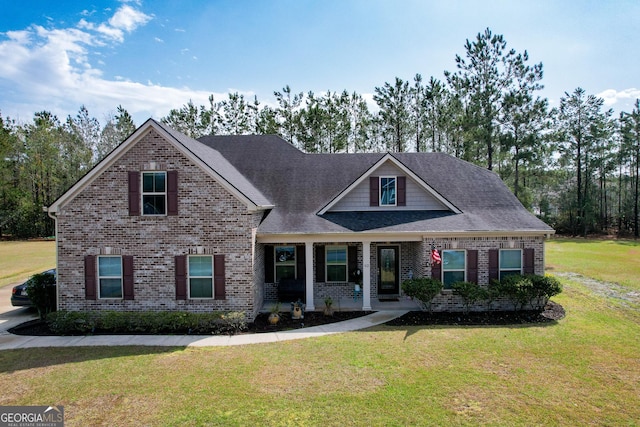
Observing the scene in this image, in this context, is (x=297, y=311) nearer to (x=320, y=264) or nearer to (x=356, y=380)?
(x=320, y=264)

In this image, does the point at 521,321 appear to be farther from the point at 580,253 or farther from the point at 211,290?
the point at 580,253

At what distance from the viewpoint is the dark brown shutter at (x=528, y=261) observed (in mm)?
13969

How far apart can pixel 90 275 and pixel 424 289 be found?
11.5 m

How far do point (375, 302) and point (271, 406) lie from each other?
28.2 feet

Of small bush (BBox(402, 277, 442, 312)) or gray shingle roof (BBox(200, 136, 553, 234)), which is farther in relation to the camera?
gray shingle roof (BBox(200, 136, 553, 234))

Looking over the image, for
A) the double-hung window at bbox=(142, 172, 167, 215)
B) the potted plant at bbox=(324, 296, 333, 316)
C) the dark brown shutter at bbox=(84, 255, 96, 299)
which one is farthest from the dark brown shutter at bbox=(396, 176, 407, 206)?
the dark brown shutter at bbox=(84, 255, 96, 299)

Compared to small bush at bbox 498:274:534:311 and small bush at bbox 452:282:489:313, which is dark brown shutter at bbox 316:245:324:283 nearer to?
small bush at bbox 452:282:489:313

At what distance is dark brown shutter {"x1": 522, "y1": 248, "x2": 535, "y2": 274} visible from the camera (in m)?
14.0

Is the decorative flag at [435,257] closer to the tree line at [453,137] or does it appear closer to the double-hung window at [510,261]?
the double-hung window at [510,261]

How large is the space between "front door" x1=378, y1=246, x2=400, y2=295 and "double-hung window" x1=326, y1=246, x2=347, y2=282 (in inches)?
60.4

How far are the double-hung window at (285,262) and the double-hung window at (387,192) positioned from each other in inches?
167

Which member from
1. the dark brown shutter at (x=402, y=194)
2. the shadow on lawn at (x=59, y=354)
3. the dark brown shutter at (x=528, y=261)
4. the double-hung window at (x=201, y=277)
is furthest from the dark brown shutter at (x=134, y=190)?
the dark brown shutter at (x=528, y=261)

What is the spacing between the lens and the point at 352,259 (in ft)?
51.9

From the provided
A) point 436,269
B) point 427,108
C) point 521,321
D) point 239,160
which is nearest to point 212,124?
point 427,108
